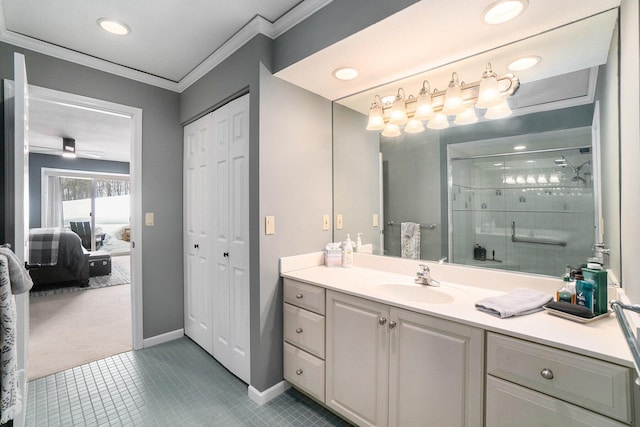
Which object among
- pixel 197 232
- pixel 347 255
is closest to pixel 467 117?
pixel 347 255

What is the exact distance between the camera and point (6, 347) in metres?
1.14

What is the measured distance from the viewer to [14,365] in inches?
46.7

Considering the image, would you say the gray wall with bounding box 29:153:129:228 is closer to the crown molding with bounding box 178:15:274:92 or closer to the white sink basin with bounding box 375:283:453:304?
the crown molding with bounding box 178:15:274:92

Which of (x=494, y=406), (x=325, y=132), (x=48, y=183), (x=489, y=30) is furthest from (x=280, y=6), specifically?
(x=48, y=183)

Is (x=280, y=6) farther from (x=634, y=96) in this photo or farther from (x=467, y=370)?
(x=467, y=370)

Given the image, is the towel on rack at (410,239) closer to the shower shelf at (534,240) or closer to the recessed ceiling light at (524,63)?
the shower shelf at (534,240)

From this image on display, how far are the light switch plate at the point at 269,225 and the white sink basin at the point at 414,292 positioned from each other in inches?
30.3

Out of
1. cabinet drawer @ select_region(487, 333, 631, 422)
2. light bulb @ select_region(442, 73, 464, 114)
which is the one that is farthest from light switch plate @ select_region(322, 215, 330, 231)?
cabinet drawer @ select_region(487, 333, 631, 422)

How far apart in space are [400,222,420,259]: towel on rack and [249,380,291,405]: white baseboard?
4.05 feet

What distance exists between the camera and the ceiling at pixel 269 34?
1384 mm

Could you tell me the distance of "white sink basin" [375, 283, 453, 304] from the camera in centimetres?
164

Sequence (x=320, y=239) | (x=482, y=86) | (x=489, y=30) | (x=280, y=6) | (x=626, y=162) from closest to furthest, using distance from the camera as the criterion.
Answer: (x=626, y=162) → (x=489, y=30) → (x=482, y=86) → (x=280, y=6) → (x=320, y=239)

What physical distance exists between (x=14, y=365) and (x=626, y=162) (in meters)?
2.62

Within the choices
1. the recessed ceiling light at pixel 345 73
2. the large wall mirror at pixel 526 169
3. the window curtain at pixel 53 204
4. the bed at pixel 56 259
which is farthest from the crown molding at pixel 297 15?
the window curtain at pixel 53 204
